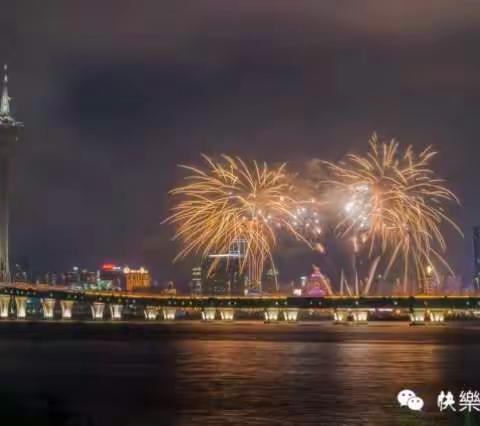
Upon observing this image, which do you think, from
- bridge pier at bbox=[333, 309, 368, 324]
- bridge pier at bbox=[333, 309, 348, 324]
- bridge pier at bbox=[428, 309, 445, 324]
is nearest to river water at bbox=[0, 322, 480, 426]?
bridge pier at bbox=[428, 309, 445, 324]

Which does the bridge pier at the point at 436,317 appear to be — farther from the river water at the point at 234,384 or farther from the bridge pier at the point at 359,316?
the river water at the point at 234,384

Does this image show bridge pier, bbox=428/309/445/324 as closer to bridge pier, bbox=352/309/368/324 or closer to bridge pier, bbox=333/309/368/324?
bridge pier, bbox=333/309/368/324

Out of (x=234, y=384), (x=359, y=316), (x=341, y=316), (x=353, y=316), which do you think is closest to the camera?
(x=234, y=384)

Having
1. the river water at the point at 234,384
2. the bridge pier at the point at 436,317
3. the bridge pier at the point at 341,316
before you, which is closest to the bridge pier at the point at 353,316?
the bridge pier at the point at 341,316

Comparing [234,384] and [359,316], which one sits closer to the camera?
[234,384]

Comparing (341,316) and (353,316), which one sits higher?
(341,316)

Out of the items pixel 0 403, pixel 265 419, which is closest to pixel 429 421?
pixel 265 419

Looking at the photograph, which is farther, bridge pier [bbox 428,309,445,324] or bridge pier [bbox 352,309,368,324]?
bridge pier [bbox 352,309,368,324]

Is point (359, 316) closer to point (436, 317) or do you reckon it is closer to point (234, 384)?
point (436, 317)

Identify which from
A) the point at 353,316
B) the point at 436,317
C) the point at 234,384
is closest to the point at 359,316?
the point at 353,316
